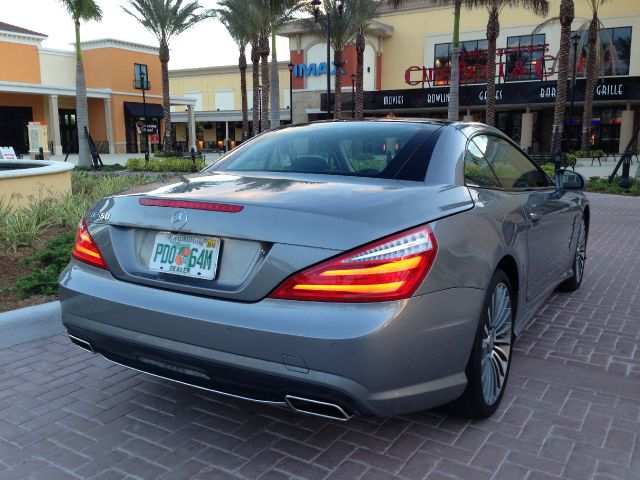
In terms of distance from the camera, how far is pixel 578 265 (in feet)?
19.2

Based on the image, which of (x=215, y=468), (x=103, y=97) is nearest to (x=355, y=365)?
(x=215, y=468)

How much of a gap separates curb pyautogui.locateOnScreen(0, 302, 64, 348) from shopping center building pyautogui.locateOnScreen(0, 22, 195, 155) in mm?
41959

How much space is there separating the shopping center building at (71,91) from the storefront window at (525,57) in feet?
88.3

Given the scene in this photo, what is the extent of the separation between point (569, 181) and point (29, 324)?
4.57m

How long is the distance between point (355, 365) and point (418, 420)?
3.60ft

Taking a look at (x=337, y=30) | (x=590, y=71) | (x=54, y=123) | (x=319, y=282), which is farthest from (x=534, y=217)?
(x=54, y=123)

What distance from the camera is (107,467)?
2809 mm

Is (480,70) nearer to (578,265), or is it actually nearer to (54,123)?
(54,123)

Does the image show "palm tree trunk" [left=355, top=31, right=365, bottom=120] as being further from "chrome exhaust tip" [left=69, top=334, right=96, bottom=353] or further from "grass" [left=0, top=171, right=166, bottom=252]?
"chrome exhaust tip" [left=69, top=334, right=96, bottom=353]

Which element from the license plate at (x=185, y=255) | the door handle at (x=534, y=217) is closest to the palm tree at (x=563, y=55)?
the door handle at (x=534, y=217)

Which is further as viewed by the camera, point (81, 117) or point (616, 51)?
point (616, 51)

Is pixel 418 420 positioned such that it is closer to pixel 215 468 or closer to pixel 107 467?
pixel 215 468

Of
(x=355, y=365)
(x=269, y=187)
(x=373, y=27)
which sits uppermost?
(x=373, y=27)

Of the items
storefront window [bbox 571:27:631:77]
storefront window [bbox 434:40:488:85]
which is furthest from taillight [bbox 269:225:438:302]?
storefront window [bbox 434:40:488:85]
